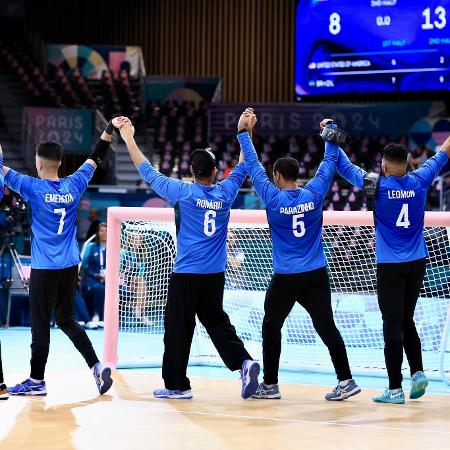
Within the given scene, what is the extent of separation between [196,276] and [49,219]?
3.70ft

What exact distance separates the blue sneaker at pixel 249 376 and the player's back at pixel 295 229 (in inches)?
27.5

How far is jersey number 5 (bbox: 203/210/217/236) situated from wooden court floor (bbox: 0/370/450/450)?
1.21 meters

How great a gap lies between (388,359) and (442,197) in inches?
456

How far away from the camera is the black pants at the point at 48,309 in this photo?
6621 millimetres

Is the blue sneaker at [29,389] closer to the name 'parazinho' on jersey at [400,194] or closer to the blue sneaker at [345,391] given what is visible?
the blue sneaker at [345,391]

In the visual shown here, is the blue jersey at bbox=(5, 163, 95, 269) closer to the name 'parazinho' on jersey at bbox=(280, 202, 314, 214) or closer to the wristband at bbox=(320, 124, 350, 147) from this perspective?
the name 'parazinho' on jersey at bbox=(280, 202, 314, 214)

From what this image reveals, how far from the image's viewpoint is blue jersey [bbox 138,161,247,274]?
662 centimetres

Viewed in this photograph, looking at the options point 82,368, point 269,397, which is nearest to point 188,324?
point 269,397

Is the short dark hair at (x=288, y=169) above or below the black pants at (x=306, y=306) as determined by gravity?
above

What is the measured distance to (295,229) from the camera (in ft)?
21.9

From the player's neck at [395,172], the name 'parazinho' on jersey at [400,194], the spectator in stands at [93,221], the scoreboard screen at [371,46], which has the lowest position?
the spectator in stands at [93,221]

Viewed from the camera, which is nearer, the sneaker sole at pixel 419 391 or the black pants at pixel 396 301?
the black pants at pixel 396 301

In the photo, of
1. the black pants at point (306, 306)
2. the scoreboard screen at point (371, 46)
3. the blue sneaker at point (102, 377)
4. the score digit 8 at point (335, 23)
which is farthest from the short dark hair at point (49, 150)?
the score digit 8 at point (335, 23)

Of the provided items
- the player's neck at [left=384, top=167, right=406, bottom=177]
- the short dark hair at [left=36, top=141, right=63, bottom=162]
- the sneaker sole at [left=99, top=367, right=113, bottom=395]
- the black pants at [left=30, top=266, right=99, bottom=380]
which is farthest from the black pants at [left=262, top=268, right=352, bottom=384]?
the short dark hair at [left=36, top=141, right=63, bottom=162]
